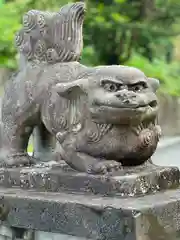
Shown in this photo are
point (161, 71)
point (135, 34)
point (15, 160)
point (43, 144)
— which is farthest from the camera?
point (135, 34)

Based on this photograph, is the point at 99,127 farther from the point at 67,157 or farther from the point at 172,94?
the point at 172,94

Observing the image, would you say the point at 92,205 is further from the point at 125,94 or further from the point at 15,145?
the point at 15,145

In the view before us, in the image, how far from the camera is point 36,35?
7.68ft

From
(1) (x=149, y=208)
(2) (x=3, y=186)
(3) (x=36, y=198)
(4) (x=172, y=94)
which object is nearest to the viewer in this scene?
(1) (x=149, y=208)

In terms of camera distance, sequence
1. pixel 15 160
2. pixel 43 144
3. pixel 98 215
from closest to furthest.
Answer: pixel 98 215
pixel 15 160
pixel 43 144

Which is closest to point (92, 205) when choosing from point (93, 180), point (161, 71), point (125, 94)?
point (93, 180)

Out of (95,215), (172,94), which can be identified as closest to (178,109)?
(172,94)

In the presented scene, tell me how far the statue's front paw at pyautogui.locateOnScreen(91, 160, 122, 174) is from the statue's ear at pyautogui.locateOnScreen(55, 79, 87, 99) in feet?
0.85

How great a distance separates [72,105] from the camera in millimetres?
2107

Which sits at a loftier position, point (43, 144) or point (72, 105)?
point (72, 105)

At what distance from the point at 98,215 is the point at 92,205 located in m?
0.04

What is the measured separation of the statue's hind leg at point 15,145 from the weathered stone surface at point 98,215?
234 mm

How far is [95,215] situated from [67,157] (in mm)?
320

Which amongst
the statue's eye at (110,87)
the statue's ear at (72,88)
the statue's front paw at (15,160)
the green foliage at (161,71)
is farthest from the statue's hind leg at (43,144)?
the green foliage at (161,71)
